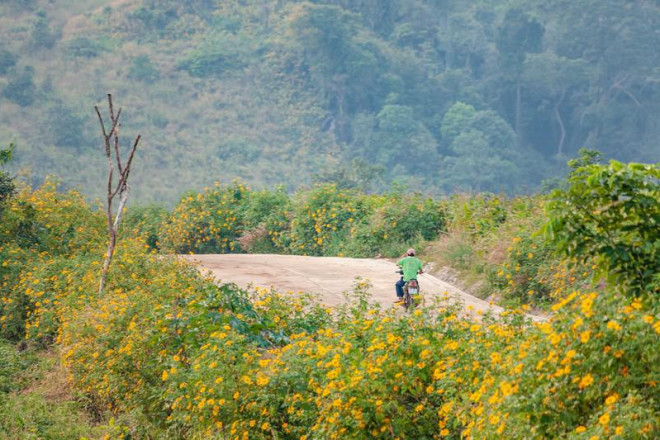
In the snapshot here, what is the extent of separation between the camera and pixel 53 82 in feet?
184

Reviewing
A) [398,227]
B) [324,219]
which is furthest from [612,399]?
[324,219]

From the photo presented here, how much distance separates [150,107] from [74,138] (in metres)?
5.90

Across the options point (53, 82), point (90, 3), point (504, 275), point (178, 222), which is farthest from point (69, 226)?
point (90, 3)

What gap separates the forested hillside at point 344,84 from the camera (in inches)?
2233

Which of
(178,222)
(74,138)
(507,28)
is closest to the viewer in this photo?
(178,222)

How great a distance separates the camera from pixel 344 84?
61.4 m

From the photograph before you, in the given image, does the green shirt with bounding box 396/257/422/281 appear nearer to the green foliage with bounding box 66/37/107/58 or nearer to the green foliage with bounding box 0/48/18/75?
the green foliage with bounding box 0/48/18/75

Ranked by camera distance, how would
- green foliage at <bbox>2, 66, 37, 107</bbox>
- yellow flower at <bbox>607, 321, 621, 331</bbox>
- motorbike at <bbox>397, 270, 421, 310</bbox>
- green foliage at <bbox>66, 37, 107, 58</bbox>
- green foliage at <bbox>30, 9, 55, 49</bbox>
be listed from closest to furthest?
yellow flower at <bbox>607, 321, 621, 331</bbox> → motorbike at <bbox>397, 270, 421, 310</bbox> → green foliage at <bbox>2, 66, 37, 107</bbox> → green foliage at <bbox>30, 9, 55, 49</bbox> → green foliage at <bbox>66, 37, 107, 58</bbox>

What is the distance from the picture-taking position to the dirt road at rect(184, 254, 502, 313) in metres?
14.1

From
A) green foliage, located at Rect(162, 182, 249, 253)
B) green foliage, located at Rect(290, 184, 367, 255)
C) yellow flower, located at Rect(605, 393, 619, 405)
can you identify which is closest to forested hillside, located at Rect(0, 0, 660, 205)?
green foliage, located at Rect(162, 182, 249, 253)

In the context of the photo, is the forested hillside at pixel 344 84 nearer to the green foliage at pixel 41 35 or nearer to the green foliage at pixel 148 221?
the green foliage at pixel 41 35

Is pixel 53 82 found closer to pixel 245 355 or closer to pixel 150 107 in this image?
pixel 150 107

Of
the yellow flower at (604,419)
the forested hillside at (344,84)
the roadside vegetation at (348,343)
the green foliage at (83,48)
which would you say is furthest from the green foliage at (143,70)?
the yellow flower at (604,419)

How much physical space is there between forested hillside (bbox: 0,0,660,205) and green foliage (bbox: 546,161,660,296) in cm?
4840
